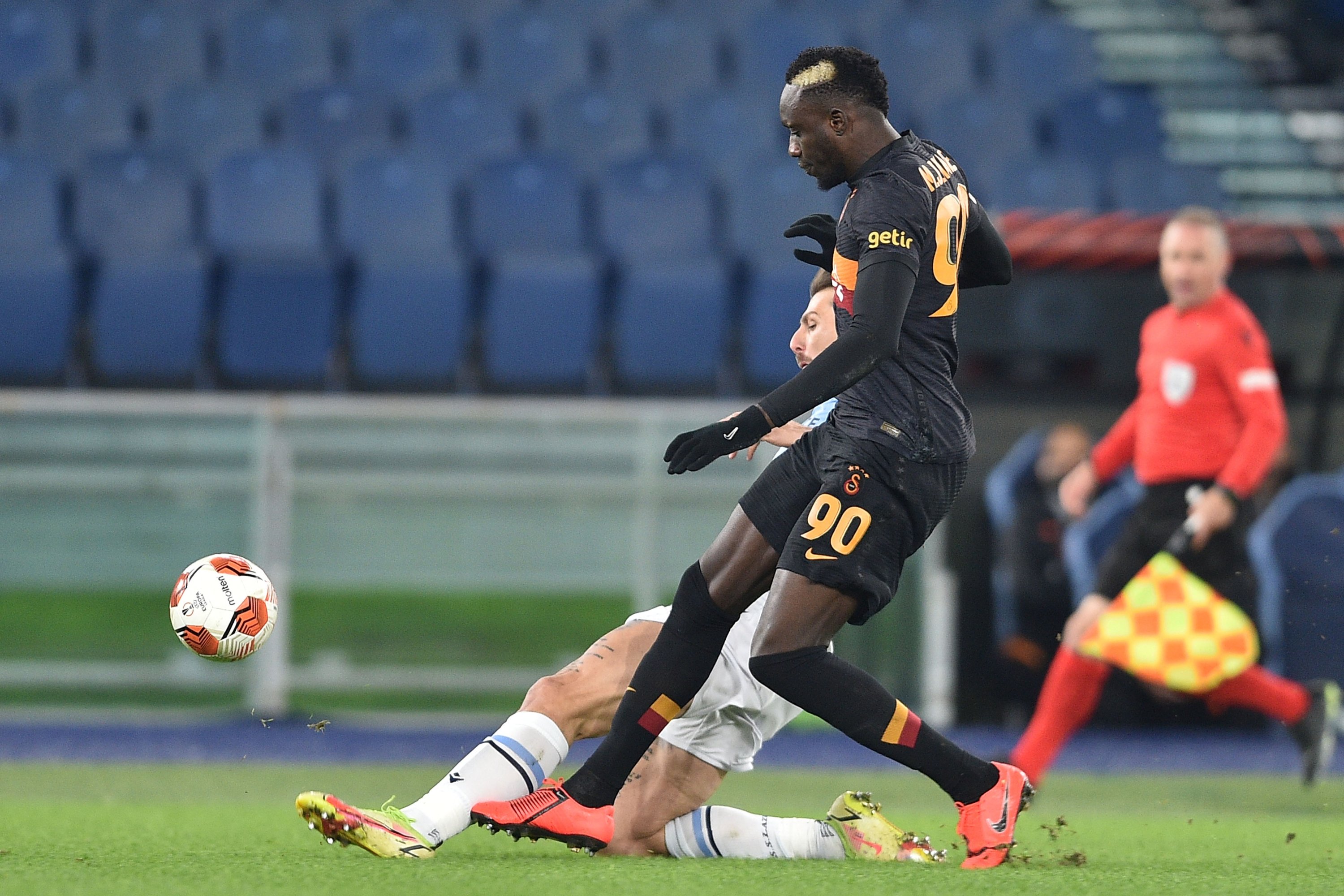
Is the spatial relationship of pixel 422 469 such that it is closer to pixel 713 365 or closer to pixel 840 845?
pixel 713 365

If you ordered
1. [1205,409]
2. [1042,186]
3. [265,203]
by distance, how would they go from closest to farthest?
[1205,409] < [265,203] < [1042,186]

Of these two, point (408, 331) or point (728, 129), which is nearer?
point (408, 331)

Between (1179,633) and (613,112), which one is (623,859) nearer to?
(1179,633)

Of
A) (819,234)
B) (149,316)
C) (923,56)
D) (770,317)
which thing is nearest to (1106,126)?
(923,56)

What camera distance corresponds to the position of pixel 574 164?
10109mm

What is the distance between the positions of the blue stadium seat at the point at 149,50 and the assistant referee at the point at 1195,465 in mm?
6808

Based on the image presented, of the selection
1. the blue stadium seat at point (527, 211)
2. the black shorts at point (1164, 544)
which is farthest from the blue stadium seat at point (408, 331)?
the black shorts at point (1164, 544)

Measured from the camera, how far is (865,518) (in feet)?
11.2

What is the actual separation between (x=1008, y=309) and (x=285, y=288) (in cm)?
351

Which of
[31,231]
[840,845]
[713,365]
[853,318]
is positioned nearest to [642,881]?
[840,845]

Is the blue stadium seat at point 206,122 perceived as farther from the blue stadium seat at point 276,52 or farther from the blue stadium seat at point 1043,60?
the blue stadium seat at point 1043,60

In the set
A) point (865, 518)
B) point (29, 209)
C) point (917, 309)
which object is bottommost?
point (865, 518)

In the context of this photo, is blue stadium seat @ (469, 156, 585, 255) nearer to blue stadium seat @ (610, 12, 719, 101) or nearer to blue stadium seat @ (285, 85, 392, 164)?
blue stadium seat @ (285, 85, 392, 164)

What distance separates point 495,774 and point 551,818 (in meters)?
0.14
